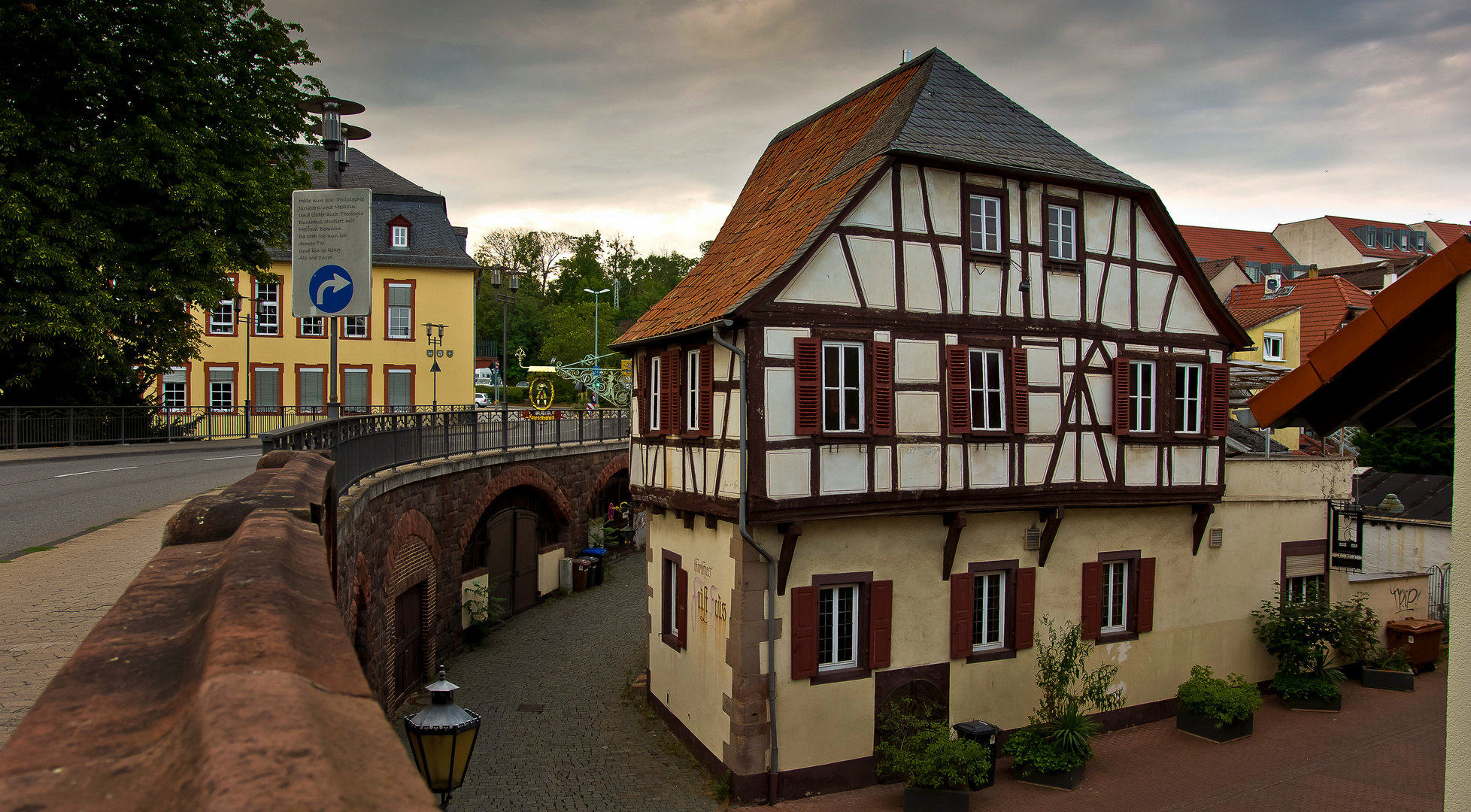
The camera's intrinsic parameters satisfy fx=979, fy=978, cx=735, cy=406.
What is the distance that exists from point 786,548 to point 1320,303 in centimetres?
3871

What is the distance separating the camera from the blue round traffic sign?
33.4 ft

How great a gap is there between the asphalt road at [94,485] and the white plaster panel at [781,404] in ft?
27.1

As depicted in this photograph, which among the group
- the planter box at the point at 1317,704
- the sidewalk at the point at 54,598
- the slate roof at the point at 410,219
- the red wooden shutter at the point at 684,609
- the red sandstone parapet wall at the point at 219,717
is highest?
the slate roof at the point at 410,219

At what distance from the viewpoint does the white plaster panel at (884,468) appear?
13133mm

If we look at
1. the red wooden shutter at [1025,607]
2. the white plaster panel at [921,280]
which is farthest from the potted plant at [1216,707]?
the white plaster panel at [921,280]

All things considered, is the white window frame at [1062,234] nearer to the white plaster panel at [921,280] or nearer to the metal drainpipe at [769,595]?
the white plaster panel at [921,280]

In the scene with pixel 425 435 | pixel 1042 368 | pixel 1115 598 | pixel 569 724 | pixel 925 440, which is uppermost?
pixel 1042 368

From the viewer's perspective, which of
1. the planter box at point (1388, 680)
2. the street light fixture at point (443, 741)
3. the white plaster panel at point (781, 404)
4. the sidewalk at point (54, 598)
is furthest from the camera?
the planter box at point (1388, 680)

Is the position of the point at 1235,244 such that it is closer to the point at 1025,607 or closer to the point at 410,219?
the point at 410,219

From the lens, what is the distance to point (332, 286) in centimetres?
1023

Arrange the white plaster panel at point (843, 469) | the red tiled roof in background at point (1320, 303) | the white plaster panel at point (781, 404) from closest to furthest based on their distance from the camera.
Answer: the white plaster panel at point (781, 404)
the white plaster panel at point (843, 469)
the red tiled roof in background at point (1320, 303)

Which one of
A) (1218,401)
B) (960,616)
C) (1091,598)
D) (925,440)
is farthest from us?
(1218,401)

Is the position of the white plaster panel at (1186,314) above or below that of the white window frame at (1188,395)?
above

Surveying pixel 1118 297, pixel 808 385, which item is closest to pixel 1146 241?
pixel 1118 297
